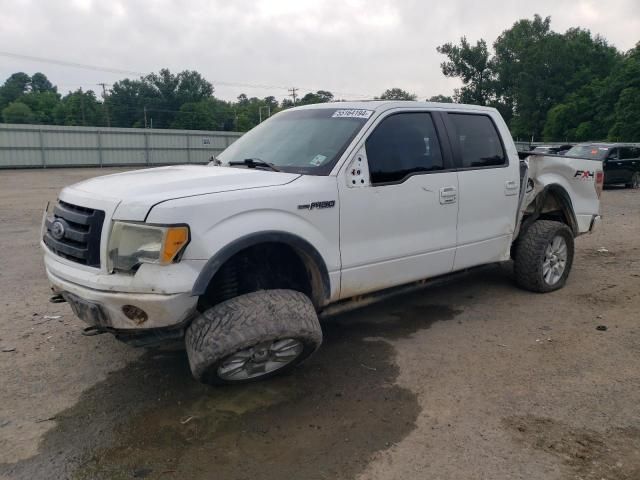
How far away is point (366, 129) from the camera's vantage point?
13.1 feet

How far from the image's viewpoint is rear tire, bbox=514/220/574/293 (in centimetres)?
546

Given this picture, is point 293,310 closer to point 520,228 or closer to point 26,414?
point 26,414

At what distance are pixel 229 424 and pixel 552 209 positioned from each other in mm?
4448

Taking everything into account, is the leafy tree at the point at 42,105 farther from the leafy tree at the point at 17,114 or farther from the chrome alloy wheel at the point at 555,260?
the chrome alloy wheel at the point at 555,260

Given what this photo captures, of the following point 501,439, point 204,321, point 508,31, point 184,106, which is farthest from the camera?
point 184,106

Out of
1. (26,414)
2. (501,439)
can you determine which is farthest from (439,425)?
(26,414)

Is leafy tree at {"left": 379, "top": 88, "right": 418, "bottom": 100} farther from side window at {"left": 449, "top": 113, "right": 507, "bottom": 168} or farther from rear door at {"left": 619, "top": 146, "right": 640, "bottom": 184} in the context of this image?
rear door at {"left": 619, "top": 146, "right": 640, "bottom": 184}

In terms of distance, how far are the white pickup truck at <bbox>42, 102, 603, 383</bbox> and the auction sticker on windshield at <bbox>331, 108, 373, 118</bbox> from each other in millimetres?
15

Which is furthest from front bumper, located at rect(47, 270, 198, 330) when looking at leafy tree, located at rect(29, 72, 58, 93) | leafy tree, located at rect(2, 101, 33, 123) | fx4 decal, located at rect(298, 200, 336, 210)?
leafy tree, located at rect(29, 72, 58, 93)

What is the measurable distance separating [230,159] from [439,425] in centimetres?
260

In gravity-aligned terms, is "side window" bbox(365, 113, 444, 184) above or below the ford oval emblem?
above

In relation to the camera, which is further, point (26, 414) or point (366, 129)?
point (366, 129)

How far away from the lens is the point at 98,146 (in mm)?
31625

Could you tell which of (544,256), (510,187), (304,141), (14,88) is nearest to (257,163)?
(304,141)
